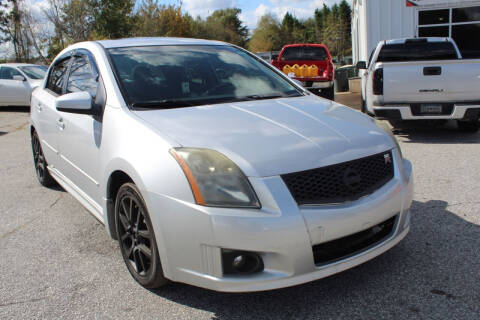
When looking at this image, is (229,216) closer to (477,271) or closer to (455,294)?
(455,294)

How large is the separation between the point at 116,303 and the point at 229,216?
1.07 meters

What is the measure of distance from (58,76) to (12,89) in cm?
1196

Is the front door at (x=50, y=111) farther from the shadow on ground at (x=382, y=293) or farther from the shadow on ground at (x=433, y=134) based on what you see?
the shadow on ground at (x=433, y=134)

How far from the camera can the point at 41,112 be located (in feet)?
16.1

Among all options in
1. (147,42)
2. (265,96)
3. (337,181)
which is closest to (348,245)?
(337,181)

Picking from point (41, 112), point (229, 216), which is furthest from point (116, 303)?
point (41, 112)

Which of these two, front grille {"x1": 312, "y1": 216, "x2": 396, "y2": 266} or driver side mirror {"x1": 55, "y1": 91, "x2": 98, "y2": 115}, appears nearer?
front grille {"x1": 312, "y1": 216, "x2": 396, "y2": 266}

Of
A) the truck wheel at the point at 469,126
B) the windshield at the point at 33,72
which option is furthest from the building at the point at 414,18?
the windshield at the point at 33,72

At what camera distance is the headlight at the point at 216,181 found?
2.44 m

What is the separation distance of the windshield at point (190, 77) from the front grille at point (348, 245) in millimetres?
1407

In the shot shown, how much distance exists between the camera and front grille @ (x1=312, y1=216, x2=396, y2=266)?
2586mm

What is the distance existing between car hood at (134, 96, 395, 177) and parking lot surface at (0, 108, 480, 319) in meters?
0.84

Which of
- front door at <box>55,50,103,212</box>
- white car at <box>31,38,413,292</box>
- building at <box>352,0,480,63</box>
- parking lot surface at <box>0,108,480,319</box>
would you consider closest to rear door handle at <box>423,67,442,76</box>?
parking lot surface at <box>0,108,480,319</box>

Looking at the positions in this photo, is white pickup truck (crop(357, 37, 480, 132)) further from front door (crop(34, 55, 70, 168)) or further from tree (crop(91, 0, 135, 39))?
tree (crop(91, 0, 135, 39))
